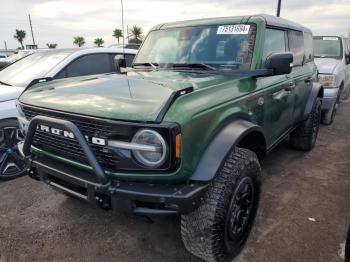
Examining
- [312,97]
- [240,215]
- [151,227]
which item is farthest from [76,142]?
[312,97]

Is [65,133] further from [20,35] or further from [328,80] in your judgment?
[20,35]

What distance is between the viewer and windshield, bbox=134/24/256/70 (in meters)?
3.04

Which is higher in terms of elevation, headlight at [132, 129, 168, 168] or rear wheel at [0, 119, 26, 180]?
headlight at [132, 129, 168, 168]

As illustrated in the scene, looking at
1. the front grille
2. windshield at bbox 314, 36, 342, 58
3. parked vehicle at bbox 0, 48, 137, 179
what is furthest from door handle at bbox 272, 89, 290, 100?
windshield at bbox 314, 36, 342, 58

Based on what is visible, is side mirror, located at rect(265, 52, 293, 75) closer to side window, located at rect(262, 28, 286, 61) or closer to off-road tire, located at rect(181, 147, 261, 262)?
side window, located at rect(262, 28, 286, 61)

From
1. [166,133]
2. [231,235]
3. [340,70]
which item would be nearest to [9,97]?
[166,133]

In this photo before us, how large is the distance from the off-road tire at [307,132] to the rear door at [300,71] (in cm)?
29

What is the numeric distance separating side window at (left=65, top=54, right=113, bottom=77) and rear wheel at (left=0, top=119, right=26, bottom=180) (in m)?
1.05

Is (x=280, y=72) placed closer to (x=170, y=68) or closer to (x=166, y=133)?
(x=170, y=68)

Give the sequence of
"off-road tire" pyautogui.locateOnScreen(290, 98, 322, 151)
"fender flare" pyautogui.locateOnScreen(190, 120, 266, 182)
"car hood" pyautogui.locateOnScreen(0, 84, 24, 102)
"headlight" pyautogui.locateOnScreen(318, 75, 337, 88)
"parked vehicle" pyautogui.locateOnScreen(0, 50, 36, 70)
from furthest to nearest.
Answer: "headlight" pyautogui.locateOnScreen(318, 75, 337, 88)
"parked vehicle" pyautogui.locateOnScreen(0, 50, 36, 70)
"off-road tire" pyautogui.locateOnScreen(290, 98, 322, 151)
"car hood" pyautogui.locateOnScreen(0, 84, 24, 102)
"fender flare" pyautogui.locateOnScreen(190, 120, 266, 182)

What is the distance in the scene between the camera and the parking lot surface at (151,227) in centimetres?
265

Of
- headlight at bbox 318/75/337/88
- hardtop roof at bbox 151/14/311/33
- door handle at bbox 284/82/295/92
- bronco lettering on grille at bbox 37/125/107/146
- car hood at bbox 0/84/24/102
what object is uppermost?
hardtop roof at bbox 151/14/311/33

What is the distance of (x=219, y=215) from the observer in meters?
2.21

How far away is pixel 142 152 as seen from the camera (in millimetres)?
2008
